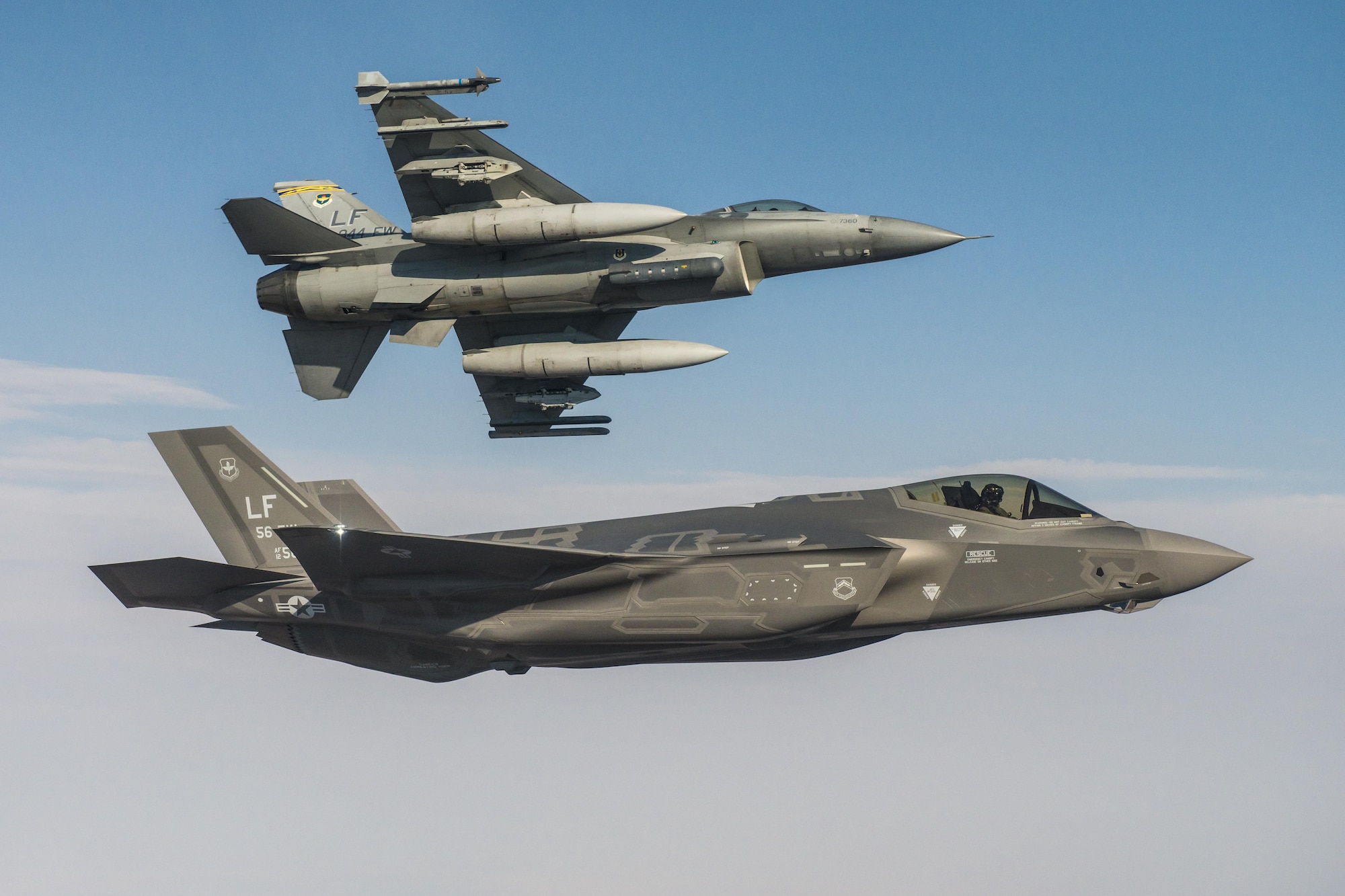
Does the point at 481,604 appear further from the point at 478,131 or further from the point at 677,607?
the point at 478,131

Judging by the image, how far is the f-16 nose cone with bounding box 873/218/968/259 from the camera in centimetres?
2386

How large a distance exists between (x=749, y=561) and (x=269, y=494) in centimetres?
874

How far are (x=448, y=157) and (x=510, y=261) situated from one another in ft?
7.62

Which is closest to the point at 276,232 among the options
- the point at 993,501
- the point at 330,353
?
the point at 330,353

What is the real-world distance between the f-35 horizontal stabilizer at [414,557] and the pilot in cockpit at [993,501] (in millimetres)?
5648

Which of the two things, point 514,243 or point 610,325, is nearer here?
point 514,243

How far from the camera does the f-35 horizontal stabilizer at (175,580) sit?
66.8 ft

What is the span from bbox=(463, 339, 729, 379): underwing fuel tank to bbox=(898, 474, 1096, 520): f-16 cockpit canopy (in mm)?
5293

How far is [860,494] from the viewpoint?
20219 mm

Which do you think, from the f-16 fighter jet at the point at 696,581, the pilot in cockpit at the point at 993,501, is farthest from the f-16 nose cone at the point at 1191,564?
the pilot in cockpit at the point at 993,501

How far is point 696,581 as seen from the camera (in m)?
19.2

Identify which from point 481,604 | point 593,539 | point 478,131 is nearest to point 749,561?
point 593,539

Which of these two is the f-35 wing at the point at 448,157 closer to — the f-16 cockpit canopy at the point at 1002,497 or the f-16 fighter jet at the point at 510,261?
the f-16 fighter jet at the point at 510,261

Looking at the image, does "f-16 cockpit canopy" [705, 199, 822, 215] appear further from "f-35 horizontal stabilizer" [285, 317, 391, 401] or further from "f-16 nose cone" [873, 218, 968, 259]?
"f-35 horizontal stabilizer" [285, 317, 391, 401]
